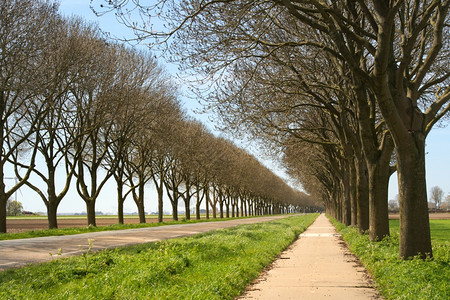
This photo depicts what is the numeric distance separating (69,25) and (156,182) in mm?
21336

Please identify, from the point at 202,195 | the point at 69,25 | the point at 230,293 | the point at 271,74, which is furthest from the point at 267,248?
the point at 202,195

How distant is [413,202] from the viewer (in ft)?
32.7

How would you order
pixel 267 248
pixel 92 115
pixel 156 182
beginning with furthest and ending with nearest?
1. pixel 156 182
2. pixel 92 115
3. pixel 267 248

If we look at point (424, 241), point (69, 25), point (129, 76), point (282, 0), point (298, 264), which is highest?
point (69, 25)

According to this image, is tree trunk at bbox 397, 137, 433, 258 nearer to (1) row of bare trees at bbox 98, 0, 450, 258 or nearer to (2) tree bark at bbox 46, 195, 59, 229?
(1) row of bare trees at bbox 98, 0, 450, 258

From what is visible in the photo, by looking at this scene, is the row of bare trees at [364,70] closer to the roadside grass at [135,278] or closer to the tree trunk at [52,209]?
the roadside grass at [135,278]

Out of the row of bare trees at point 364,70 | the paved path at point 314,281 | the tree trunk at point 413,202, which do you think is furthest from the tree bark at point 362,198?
the tree trunk at point 413,202

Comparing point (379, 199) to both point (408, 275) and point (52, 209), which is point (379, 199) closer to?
point (408, 275)

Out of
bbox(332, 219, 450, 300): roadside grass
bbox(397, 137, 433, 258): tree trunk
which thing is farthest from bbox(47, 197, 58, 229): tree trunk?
bbox(397, 137, 433, 258): tree trunk

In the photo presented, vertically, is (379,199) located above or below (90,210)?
above

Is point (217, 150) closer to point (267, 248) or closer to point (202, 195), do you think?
point (202, 195)

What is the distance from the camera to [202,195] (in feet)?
204

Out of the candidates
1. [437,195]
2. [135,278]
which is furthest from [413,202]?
[437,195]

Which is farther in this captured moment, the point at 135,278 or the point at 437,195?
the point at 437,195
